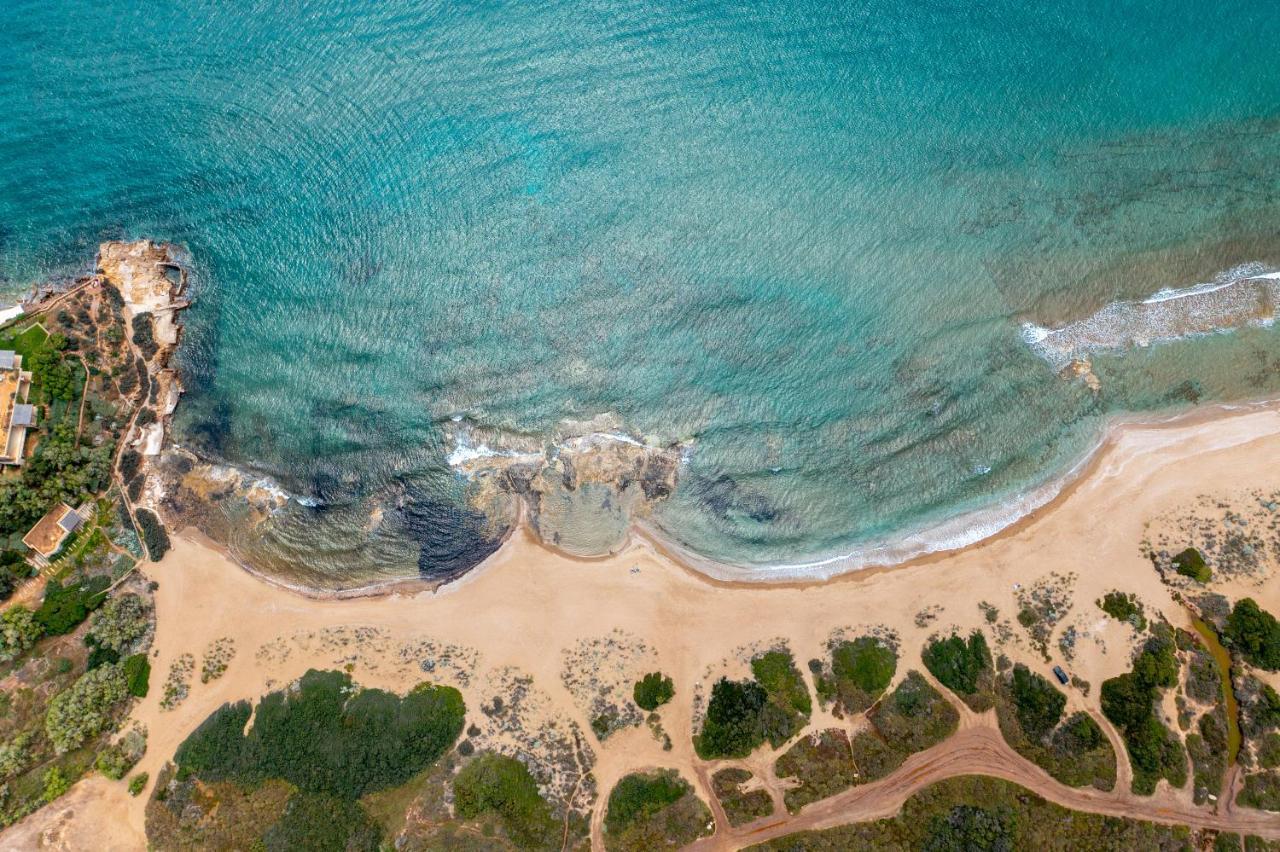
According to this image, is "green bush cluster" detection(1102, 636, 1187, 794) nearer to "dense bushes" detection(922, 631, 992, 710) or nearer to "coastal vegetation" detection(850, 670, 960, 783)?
"dense bushes" detection(922, 631, 992, 710)

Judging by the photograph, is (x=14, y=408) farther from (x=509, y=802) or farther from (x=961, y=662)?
(x=961, y=662)

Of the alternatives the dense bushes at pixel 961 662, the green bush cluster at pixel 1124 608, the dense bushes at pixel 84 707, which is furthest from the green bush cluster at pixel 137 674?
the green bush cluster at pixel 1124 608

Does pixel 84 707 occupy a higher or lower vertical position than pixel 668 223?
lower

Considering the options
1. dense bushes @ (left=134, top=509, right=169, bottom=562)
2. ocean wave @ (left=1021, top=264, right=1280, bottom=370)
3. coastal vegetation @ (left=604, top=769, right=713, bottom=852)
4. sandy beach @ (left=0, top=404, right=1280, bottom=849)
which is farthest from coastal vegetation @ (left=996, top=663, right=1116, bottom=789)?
dense bushes @ (left=134, top=509, right=169, bottom=562)

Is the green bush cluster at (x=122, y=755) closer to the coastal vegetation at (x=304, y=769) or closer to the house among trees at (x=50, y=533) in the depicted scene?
the coastal vegetation at (x=304, y=769)

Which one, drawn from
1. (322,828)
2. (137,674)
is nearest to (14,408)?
(137,674)

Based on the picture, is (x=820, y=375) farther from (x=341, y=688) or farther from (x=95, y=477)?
(x=95, y=477)
